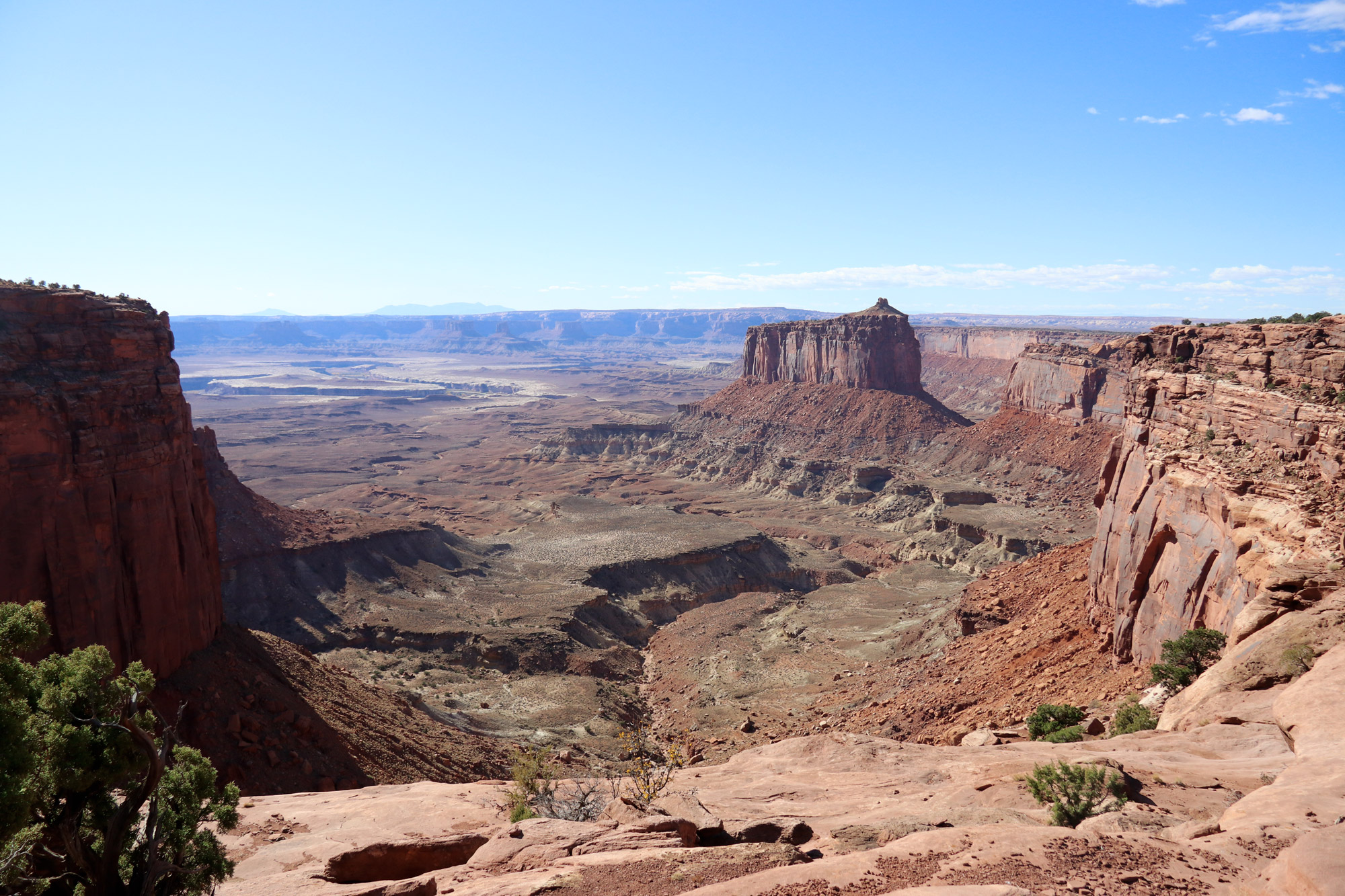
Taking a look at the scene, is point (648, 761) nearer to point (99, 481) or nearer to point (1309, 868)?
point (1309, 868)

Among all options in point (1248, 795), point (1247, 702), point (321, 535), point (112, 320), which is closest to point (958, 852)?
point (1248, 795)

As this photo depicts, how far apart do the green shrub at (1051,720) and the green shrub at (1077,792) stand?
8.45 metres

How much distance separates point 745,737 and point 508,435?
148 meters

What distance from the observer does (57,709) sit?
36.8 ft

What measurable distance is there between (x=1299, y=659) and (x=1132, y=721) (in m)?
3.89

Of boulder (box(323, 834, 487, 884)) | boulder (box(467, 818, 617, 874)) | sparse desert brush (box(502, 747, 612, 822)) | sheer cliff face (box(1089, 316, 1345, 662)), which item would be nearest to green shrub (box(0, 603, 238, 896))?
boulder (box(323, 834, 487, 884))

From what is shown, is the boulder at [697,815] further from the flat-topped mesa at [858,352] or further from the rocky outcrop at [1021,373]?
the flat-topped mesa at [858,352]

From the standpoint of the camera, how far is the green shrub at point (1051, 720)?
72.7ft

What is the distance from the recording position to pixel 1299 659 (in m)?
17.8

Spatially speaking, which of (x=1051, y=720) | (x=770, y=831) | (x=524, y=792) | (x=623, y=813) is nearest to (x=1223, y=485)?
(x=1051, y=720)

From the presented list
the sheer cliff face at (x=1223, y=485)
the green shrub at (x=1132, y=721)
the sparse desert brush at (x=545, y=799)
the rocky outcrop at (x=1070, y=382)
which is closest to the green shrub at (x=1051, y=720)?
the green shrub at (x=1132, y=721)

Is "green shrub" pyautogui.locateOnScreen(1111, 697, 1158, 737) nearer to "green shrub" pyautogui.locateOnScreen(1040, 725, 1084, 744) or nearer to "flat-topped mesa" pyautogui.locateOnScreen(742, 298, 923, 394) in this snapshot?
"green shrub" pyautogui.locateOnScreen(1040, 725, 1084, 744)

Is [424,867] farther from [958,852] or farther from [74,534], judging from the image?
[74,534]

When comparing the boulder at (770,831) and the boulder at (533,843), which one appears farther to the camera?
the boulder at (770,831)
